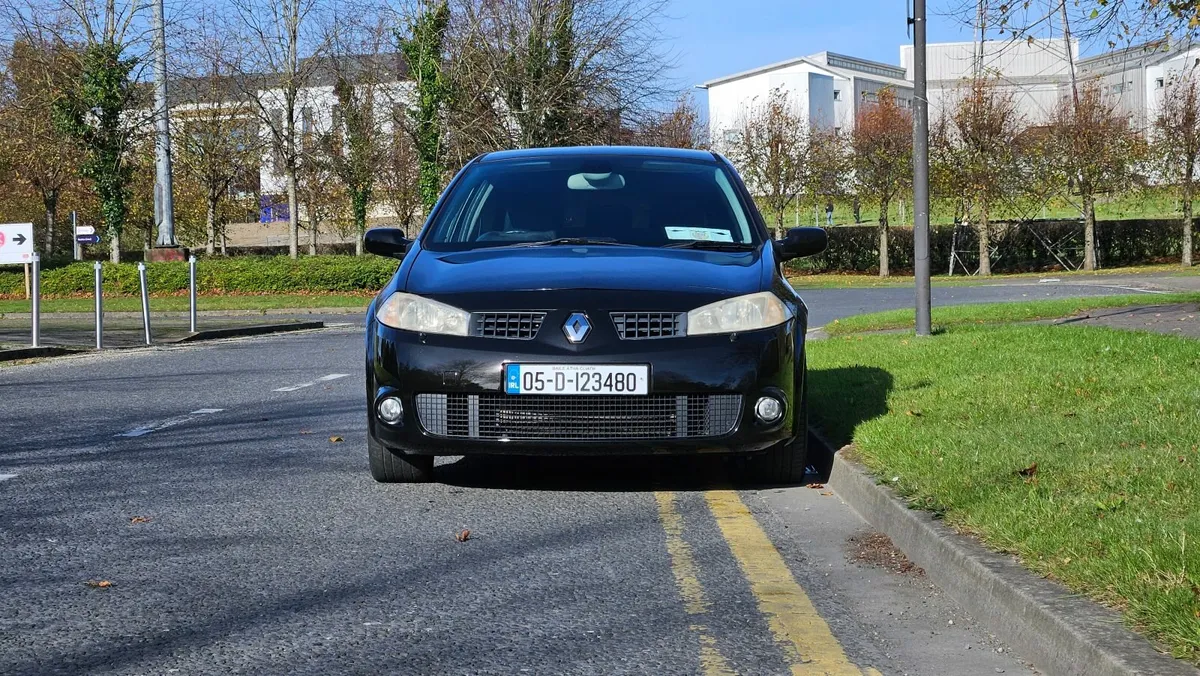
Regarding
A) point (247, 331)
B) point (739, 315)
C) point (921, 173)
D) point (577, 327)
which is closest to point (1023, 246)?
point (247, 331)

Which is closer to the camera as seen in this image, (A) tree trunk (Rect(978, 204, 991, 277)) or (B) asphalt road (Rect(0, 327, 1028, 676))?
(B) asphalt road (Rect(0, 327, 1028, 676))

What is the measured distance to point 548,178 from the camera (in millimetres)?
7777

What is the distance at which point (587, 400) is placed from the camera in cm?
611

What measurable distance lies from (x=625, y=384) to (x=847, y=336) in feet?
31.0

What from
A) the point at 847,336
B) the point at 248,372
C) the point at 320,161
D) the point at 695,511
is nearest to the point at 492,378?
the point at 695,511

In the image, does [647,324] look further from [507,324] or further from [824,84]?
[824,84]

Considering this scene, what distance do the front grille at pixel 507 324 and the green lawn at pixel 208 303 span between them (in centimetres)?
2279

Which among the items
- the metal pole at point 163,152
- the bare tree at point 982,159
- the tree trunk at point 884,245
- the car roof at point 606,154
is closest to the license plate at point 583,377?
the car roof at point 606,154

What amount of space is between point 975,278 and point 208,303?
840 inches

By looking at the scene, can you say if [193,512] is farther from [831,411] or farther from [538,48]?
[538,48]

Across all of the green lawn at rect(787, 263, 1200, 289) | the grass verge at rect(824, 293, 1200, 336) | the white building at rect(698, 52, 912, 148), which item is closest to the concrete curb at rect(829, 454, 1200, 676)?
the grass verge at rect(824, 293, 1200, 336)

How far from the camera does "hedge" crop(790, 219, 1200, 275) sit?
146 feet

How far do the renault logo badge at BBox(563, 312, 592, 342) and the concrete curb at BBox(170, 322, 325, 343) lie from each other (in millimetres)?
13655

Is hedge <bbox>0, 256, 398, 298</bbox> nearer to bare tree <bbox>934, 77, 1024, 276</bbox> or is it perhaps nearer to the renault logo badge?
bare tree <bbox>934, 77, 1024, 276</bbox>
